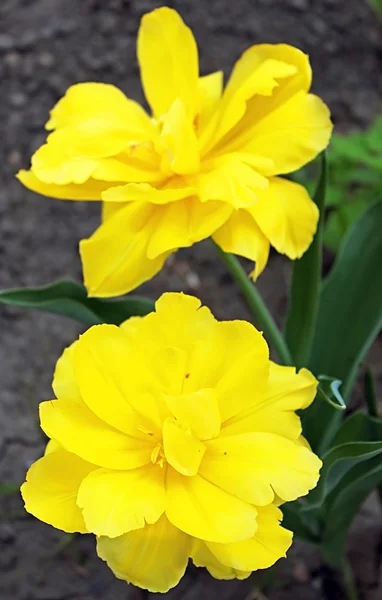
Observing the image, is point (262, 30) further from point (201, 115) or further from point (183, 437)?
point (183, 437)

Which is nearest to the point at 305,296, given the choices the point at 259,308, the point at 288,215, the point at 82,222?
the point at 259,308

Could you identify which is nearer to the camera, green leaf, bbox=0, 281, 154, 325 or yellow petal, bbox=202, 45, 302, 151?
yellow petal, bbox=202, 45, 302, 151

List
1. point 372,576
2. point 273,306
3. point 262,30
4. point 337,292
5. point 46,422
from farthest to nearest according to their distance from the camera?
1. point 262,30
2. point 273,306
3. point 372,576
4. point 337,292
5. point 46,422

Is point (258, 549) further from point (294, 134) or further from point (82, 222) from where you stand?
point (82, 222)

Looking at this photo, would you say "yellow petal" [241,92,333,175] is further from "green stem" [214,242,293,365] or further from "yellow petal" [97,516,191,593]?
"yellow petal" [97,516,191,593]

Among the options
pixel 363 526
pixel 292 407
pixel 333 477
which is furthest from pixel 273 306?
pixel 292 407

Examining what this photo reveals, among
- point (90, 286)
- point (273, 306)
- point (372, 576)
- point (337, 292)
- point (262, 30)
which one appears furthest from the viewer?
point (262, 30)

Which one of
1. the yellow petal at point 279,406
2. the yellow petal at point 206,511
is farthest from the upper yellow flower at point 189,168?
the yellow petal at point 206,511

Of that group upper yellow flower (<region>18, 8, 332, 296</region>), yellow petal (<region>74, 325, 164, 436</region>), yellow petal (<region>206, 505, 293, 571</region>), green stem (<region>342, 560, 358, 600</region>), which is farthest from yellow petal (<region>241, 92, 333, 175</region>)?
green stem (<region>342, 560, 358, 600</region>)
